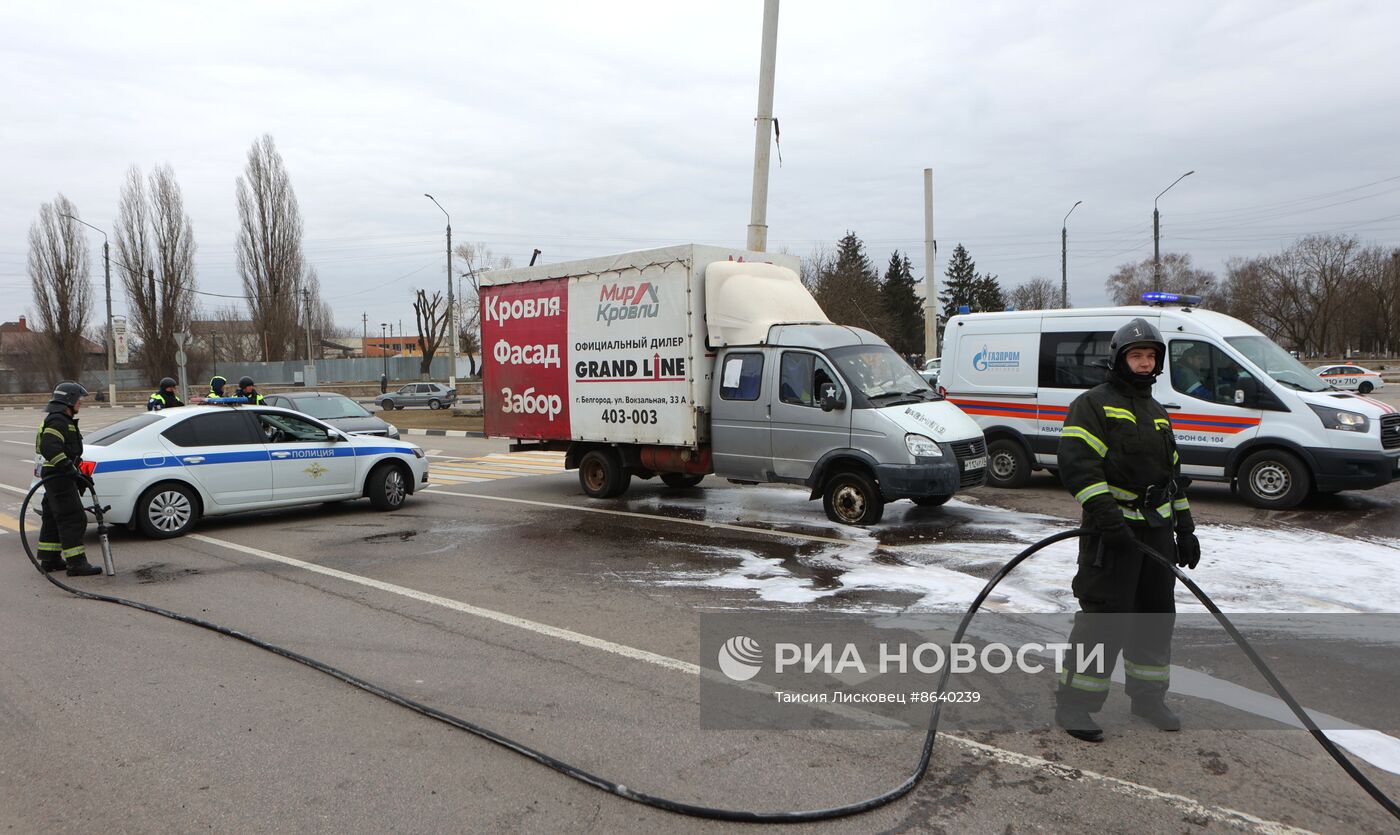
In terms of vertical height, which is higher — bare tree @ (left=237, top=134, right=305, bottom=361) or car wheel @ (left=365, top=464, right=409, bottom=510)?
bare tree @ (left=237, top=134, right=305, bottom=361)

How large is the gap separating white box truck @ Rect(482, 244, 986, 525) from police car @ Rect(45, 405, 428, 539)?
239cm

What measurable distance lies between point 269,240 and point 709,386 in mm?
51925

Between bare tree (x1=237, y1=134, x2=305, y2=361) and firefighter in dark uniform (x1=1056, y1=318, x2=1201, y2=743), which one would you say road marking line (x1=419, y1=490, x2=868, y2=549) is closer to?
firefighter in dark uniform (x1=1056, y1=318, x2=1201, y2=743)

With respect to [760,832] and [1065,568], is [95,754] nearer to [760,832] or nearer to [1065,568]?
[760,832]

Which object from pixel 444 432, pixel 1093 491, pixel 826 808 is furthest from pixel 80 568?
pixel 444 432

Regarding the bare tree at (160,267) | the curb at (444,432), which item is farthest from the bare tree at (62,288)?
the curb at (444,432)

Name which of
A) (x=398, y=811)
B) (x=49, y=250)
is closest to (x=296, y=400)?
(x=398, y=811)

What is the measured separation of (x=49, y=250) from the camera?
5838 cm

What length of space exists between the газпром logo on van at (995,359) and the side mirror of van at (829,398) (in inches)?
151

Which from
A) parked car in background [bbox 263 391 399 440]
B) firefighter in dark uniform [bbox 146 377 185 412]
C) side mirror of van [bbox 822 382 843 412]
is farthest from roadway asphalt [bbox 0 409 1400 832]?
parked car in background [bbox 263 391 399 440]

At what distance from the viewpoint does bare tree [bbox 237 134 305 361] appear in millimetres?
54344

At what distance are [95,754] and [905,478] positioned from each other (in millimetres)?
6941

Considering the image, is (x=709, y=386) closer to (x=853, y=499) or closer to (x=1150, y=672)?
(x=853, y=499)

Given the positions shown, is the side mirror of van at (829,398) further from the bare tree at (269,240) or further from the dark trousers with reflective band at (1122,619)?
the bare tree at (269,240)
